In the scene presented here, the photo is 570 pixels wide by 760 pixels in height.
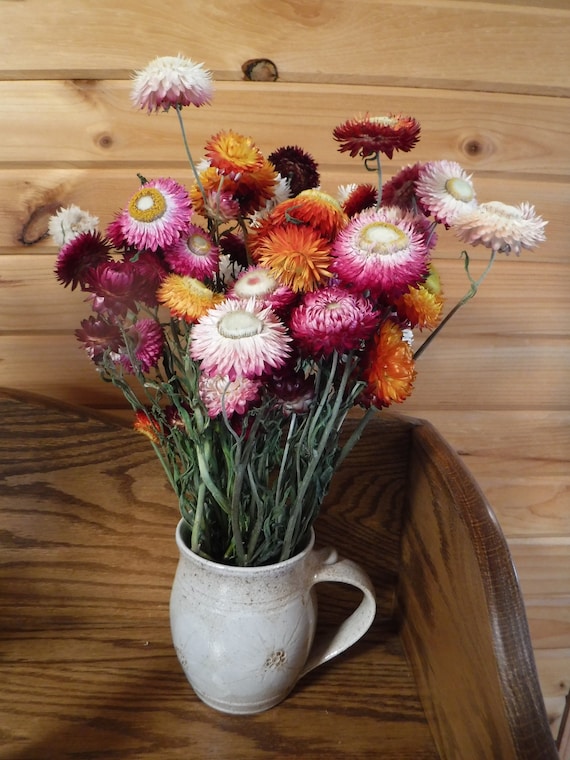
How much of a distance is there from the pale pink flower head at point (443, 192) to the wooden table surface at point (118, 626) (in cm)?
37

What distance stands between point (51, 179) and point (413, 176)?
49 centimetres

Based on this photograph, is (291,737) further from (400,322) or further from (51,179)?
(51,179)

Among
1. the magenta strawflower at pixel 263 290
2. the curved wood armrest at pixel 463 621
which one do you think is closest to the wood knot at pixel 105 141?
the magenta strawflower at pixel 263 290

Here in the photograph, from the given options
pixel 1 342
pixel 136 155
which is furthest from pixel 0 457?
pixel 136 155

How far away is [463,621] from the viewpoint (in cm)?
57

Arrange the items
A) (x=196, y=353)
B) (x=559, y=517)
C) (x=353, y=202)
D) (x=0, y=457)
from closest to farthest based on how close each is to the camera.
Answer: (x=196, y=353), (x=353, y=202), (x=0, y=457), (x=559, y=517)

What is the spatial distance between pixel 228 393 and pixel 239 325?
0.22ft

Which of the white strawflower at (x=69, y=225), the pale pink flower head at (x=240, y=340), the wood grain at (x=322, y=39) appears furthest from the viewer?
the wood grain at (x=322, y=39)

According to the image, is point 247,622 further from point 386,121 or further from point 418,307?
point 386,121

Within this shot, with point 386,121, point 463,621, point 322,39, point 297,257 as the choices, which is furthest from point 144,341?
point 322,39

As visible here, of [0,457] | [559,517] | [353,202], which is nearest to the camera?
[353,202]

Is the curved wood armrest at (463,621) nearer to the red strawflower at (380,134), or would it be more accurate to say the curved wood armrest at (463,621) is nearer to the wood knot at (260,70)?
the red strawflower at (380,134)

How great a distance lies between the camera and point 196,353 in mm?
437

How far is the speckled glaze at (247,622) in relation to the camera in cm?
57
